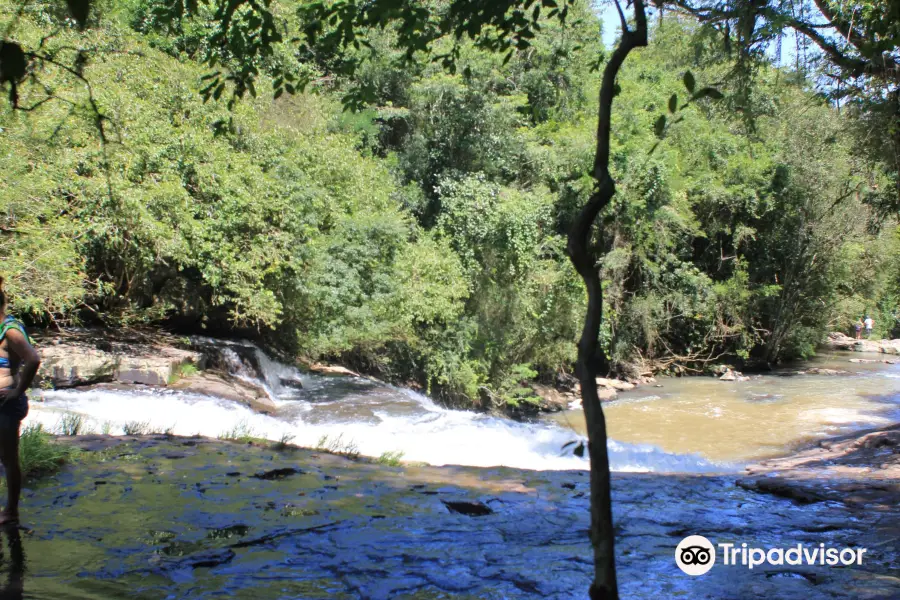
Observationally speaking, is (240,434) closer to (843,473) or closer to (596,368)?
(843,473)

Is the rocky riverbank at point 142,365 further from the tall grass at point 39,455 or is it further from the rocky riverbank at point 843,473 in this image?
the rocky riverbank at point 843,473

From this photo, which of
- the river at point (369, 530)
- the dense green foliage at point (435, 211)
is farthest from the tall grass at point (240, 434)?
the dense green foliage at point (435, 211)

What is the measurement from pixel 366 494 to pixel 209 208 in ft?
31.4

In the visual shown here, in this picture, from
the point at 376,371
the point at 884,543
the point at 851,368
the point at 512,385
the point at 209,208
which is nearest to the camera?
the point at 884,543

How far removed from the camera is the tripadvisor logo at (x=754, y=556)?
4316 millimetres

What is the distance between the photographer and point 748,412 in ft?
57.6

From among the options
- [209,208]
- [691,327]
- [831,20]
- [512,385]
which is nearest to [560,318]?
[512,385]

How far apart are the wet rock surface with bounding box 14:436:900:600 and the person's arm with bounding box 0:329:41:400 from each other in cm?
86

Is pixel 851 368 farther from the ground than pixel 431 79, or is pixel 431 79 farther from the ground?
pixel 431 79

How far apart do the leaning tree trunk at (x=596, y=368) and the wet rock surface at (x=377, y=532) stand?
146 centimetres

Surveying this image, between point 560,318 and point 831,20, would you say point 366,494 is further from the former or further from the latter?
point 560,318

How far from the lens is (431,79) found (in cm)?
2086

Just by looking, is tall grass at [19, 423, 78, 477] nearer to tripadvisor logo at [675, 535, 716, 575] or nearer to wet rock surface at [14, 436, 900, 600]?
wet rock surface at [14, 436, 900, 600]

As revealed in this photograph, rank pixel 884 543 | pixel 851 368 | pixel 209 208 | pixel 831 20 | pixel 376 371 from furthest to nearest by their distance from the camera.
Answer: pixel 851 368 → pixel 376 371 → pixel 209 208 → pixel 831 20 → pixel 884 543
